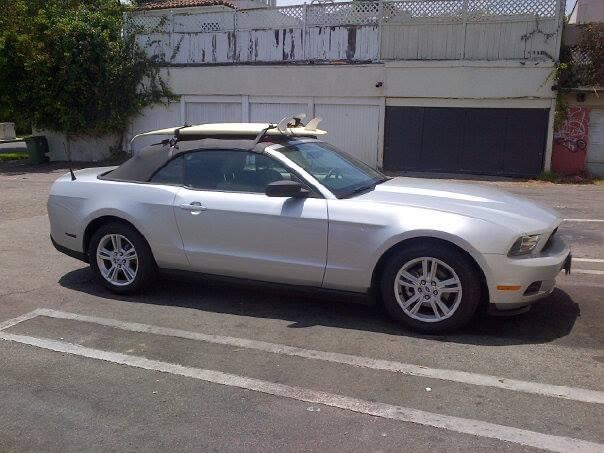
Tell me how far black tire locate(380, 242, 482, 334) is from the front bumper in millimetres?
133

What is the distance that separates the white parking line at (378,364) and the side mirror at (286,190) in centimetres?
119

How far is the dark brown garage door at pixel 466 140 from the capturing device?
17.6 m

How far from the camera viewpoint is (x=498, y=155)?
1791 centimetres

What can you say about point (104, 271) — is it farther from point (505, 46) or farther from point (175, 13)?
point (175, 13)

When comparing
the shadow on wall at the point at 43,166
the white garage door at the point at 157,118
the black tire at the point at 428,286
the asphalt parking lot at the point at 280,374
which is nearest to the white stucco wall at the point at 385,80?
the white garage door at the point at 157,118

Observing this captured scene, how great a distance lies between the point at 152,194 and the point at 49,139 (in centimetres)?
2026

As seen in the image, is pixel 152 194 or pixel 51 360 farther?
pixel 152 194

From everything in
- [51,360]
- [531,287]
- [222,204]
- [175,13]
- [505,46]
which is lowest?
[51,360]

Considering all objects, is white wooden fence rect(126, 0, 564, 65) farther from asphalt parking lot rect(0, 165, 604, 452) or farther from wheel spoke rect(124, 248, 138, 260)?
wheel spoke rect(124, 248, 138, 260)

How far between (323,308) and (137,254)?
180 cm

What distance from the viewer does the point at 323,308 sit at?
17.1ft

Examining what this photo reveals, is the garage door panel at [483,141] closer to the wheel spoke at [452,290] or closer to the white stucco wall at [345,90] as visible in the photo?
the white stucco wall at [345,90]

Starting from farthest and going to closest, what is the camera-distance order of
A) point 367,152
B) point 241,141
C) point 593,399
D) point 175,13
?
point 175,13
point 367,152
point 241,141
point 593,399

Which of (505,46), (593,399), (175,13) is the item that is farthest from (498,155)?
(593,399)
